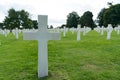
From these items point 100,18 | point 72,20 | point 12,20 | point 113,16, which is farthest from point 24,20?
point 113,16

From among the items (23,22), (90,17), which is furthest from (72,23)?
(23,22)

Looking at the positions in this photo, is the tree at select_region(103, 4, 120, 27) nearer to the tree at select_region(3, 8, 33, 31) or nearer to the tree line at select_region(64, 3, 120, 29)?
the tree line at select_region(64, 3, 120, 29)

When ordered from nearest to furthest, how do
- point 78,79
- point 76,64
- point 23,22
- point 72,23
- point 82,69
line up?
1. point 78,79
2. point 82,69
3. point 76,64
4. point 23,22
5. point 72,23

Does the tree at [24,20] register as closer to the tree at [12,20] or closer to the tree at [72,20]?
the tree at [12,20]

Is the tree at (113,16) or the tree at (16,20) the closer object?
the tree at (113,16)

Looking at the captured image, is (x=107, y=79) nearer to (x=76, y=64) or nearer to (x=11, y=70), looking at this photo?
(x=76, y=64)

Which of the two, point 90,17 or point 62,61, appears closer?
point 62,61

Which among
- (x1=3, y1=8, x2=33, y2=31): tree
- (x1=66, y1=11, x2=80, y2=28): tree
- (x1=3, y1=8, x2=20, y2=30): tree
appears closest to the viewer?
(x1=3, y1=8, x2=20, y2=30): tree

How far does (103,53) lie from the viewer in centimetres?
1103

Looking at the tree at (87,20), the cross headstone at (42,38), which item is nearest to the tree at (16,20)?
the tree at (87,20)

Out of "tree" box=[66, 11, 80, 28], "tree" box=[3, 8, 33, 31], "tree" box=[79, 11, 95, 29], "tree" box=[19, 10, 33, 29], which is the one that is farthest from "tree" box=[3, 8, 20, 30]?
"tree" box=[79, 11, 95, 29]

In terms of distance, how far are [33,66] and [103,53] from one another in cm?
339

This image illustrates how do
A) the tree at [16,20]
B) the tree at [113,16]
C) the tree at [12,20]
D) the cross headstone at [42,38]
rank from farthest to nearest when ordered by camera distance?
the tree at [16,20], the tree at [12,20], the tree at [113,16], the cross headstone at [42,38]

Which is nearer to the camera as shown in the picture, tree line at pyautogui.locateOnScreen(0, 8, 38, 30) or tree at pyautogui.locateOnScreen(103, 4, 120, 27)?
tree at pyautogui.locateOnScreen(103, 4, 120, 27)
